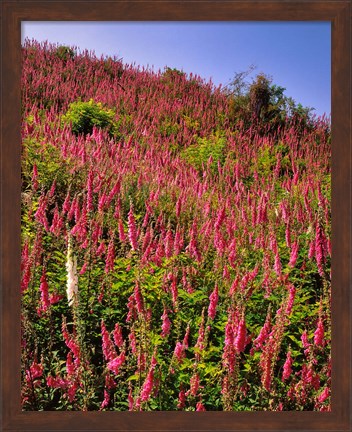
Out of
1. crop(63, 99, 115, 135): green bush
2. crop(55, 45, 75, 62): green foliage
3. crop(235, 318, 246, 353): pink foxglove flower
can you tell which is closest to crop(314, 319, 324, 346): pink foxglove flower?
crop(235, 318, 246, 353): pink foxglove flower

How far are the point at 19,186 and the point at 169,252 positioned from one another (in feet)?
3.19

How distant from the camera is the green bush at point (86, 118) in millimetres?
5075

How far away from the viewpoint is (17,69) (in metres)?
2.51

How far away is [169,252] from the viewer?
10.0ft

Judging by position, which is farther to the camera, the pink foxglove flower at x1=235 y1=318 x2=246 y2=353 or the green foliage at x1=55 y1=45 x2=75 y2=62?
the green foliage at x1=55 y1=45 x2=75 y2=62

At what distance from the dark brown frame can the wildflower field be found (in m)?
0.09

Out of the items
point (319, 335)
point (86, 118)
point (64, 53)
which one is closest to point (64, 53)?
point (64, 53)

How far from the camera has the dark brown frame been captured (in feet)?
7.66

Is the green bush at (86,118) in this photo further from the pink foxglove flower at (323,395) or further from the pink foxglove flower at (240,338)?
the pink foxglove flower at (323,395)

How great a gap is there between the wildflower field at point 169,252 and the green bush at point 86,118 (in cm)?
2

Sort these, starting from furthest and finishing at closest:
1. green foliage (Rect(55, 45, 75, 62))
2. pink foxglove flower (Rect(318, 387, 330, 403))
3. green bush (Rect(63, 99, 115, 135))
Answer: green foliage (Rect(55, 45, 75, 62))
green bush (Rect(63, 99, 115, 135))
pink foxglove flower (Rect(318, 387, 330, 403))

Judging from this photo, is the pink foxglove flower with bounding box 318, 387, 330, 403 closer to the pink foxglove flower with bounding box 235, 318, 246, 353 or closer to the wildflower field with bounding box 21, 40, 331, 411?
the wildflower field with bounding box 21, 40, 331, 411

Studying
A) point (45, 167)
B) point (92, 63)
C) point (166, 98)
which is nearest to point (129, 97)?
point (166, 98)

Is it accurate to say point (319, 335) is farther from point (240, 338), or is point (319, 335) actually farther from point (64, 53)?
point (64, 53)
